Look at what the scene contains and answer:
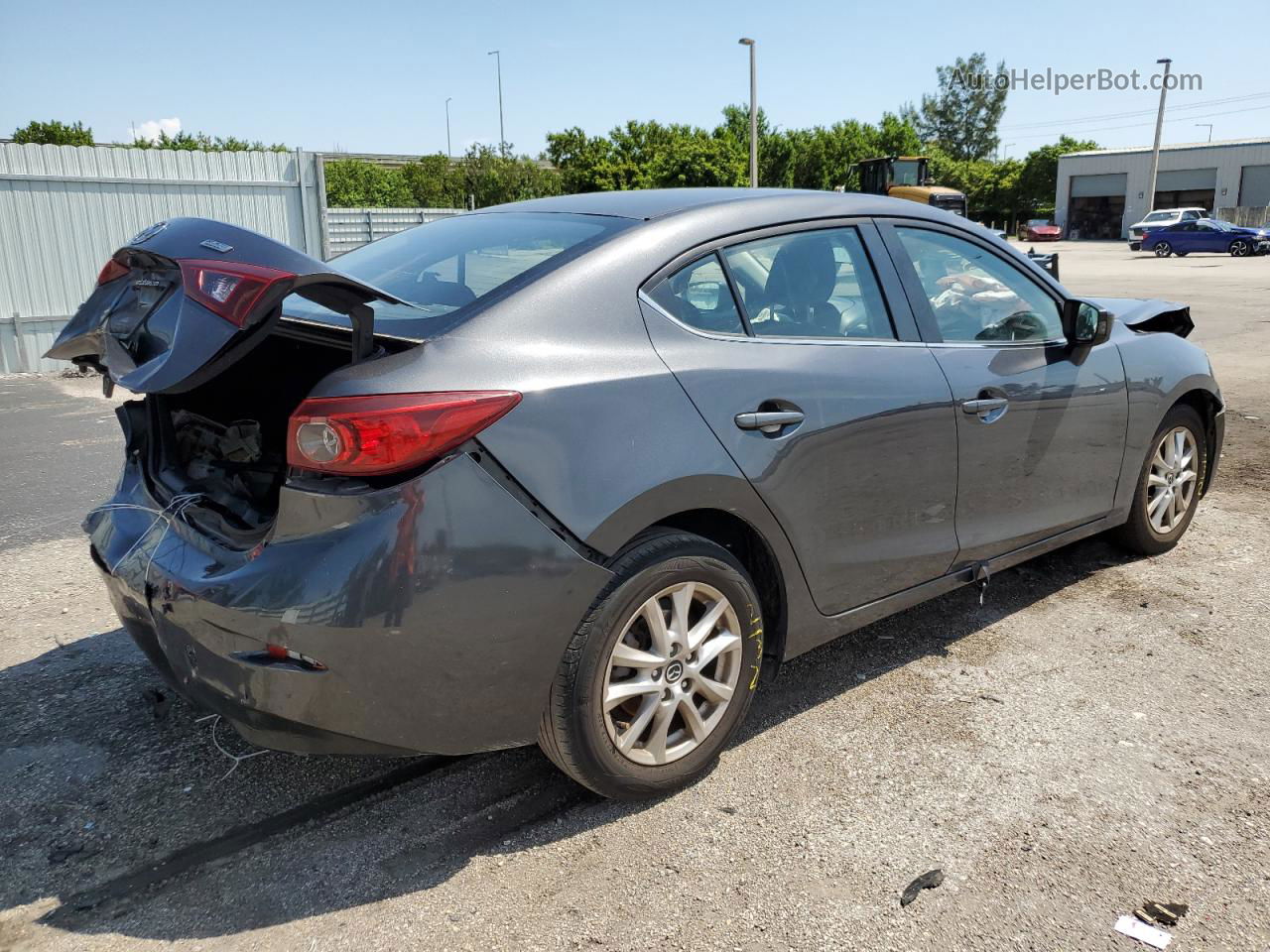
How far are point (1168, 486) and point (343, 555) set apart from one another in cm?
395

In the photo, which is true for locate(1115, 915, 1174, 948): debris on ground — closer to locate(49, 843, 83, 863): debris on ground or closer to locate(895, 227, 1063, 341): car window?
locate(895, 227, 1063, 341): car window

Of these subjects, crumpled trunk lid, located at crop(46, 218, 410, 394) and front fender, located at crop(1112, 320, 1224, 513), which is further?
front fender, located at crop(1112, 320, 1224, 513)

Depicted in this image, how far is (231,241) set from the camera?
237 cm

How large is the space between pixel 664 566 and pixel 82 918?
1.63m

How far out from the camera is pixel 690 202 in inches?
124

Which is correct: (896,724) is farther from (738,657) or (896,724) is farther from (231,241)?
(231,241)

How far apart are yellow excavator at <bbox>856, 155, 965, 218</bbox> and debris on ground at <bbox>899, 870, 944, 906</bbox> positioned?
2778cm

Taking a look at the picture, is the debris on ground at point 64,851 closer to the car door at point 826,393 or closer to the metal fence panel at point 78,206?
the car door at point 826,393

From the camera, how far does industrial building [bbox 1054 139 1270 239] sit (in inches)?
2388

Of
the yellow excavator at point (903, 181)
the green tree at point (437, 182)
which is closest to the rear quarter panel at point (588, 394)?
the yellow excavator at point (903, 181)

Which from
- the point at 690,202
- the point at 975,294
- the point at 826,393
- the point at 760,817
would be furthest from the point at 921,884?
the point at 975,294

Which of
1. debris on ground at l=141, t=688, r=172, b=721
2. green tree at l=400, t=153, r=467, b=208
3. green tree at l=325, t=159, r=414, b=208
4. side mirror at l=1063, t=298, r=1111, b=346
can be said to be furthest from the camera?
green tree at l=325, t=159, r=414, b=208

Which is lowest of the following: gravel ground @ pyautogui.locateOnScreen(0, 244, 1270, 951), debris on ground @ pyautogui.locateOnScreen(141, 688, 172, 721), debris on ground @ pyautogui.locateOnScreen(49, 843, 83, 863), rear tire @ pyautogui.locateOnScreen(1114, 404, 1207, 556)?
gravel ground @ pyautogui.locateOnScreen(0, 244, 1270, 951)

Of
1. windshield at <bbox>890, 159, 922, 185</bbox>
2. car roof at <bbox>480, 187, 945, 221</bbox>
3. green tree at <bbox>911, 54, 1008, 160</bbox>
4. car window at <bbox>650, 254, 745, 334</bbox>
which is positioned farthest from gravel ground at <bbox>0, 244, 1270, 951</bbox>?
green tree at <bbox>911, 54, 1008, 160</bbox>
